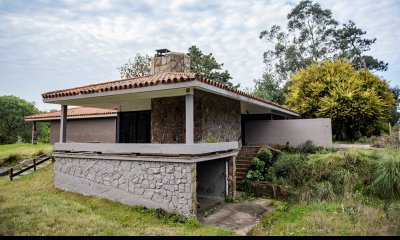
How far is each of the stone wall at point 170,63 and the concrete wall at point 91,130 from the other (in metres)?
7.67

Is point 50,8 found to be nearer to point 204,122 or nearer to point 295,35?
point 204,122

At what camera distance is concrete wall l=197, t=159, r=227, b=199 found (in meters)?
10.2

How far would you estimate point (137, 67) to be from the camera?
102 ft

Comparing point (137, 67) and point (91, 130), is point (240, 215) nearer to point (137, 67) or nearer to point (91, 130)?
point (91, 130)

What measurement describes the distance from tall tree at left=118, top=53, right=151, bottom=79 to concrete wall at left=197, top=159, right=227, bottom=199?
22.0 meters

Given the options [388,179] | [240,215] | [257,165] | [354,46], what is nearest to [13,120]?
[257,165]

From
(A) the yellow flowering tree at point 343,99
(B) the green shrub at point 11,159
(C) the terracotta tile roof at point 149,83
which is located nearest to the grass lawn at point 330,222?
Answer: (C) the terracotta tile roof at point 149,83

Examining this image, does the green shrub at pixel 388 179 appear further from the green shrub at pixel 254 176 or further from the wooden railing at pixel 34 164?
the wooden railing at pixel 34 164

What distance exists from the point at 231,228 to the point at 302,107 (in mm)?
14583

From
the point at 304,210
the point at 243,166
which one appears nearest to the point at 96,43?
the point at 243,166

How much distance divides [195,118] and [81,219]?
5.24 m

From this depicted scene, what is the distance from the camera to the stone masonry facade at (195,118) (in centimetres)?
1031

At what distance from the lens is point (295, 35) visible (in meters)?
35.2

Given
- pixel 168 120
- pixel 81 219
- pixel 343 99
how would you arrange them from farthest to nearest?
1. pixel 343 99
2. pixel 168 120
3. pixel 81 219
